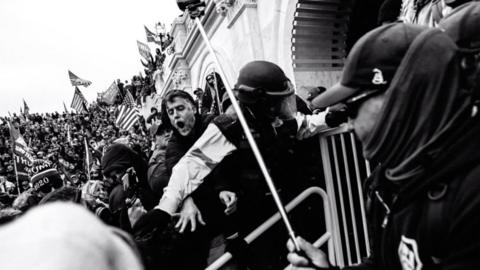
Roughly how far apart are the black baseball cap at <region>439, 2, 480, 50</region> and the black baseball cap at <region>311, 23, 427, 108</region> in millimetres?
885

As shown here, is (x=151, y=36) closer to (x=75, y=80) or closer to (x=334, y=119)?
(x=75, y=80)

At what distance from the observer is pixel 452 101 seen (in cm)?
127

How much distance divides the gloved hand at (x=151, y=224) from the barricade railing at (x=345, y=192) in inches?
47.4

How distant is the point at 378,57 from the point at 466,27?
1100 mm

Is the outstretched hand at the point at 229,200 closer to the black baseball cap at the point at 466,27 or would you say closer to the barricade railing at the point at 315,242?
the barricade railing at the point at 315,242

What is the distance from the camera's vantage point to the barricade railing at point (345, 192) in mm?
2846

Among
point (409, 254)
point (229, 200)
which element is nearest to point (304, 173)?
point (229, 200)

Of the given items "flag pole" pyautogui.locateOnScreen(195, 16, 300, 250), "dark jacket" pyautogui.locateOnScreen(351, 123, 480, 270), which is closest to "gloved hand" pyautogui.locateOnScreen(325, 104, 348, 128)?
"flag pole" pyautogui.locateOnScreen(195, 16, 300, 250)

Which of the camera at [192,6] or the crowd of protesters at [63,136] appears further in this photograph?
the crowd of protesters at [63,136]

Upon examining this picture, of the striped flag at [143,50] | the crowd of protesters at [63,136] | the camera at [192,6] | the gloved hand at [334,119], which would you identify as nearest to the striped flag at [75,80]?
the crowd of protesters at [63,136]

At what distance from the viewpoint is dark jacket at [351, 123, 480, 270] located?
1.17 m

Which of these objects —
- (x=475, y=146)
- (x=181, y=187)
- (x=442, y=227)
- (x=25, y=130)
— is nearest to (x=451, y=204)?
(x=442, y=227)

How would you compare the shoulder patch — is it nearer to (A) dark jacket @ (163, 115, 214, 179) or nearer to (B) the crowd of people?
(B) the crowd of people

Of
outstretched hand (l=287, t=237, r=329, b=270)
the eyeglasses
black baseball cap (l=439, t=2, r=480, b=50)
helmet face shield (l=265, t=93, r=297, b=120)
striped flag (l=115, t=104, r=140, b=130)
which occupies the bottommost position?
striped flag (l=115, t=104, r=140, b=130)
